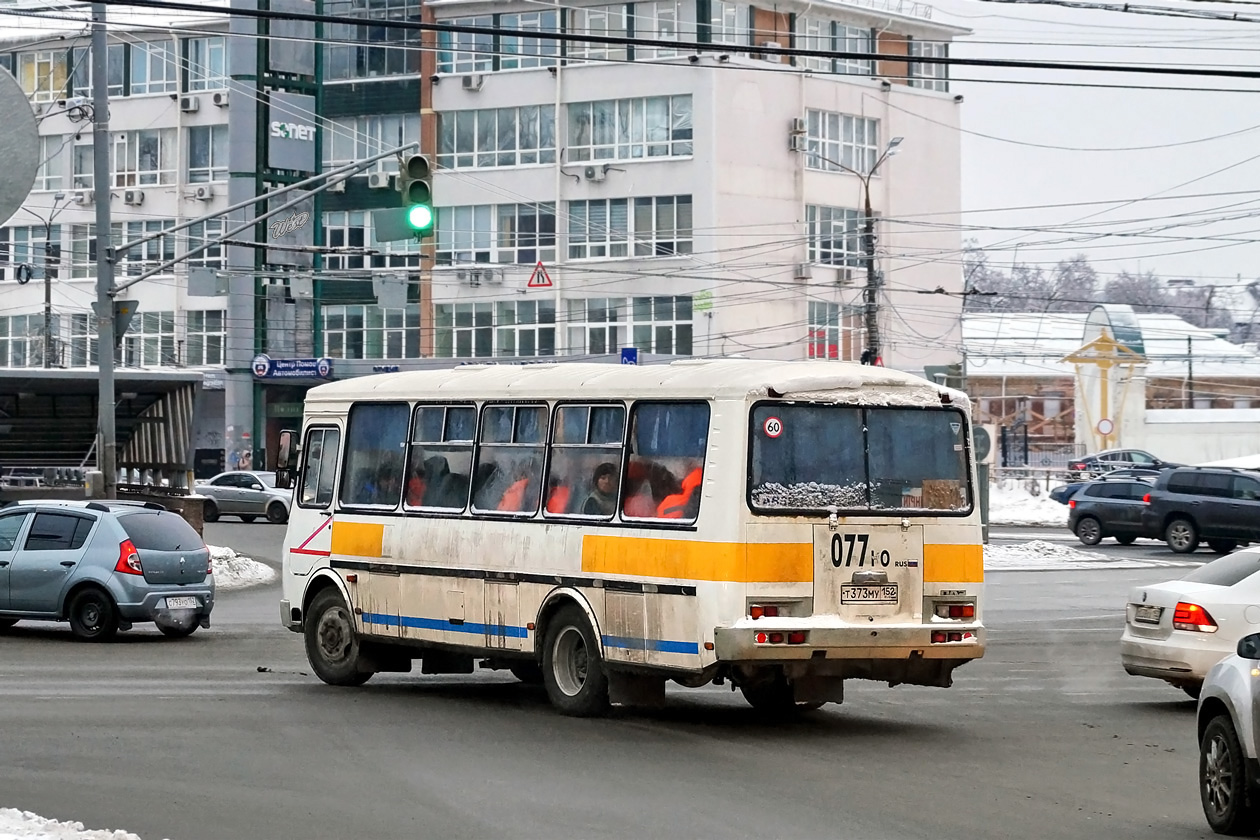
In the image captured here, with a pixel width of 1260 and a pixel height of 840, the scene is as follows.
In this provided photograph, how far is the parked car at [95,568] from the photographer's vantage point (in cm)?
2105

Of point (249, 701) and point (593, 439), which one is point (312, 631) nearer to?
point (249, 701)

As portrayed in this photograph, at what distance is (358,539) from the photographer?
16.8 meters

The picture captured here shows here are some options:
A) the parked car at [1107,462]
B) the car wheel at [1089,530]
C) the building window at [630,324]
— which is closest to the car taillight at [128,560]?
the car wheel at [1089,530]

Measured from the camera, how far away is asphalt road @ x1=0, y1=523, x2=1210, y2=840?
977 centimetres

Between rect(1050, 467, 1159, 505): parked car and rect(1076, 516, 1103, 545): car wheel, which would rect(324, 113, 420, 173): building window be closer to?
rect(1050, 467, 1159, 505): parked car

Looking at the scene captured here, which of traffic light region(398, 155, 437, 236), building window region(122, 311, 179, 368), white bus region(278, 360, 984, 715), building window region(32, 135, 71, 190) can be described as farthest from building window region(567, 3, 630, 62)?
white bus region(278, 360, 984, 715)

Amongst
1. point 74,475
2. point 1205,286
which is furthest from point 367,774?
point 1205,286

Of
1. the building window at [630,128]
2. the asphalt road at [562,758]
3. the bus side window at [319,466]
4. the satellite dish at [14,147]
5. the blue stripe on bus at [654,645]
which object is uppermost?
the building window at [630,128]

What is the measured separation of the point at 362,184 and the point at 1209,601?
205 ft

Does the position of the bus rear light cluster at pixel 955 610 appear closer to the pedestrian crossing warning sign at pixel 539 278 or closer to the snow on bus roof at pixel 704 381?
the snow on bus roof at pixel 704 381

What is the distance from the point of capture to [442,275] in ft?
237

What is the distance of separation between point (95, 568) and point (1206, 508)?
29.2 metres

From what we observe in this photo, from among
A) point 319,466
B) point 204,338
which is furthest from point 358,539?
point 204,338

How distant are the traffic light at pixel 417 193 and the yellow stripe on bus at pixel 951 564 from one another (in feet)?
41.9
